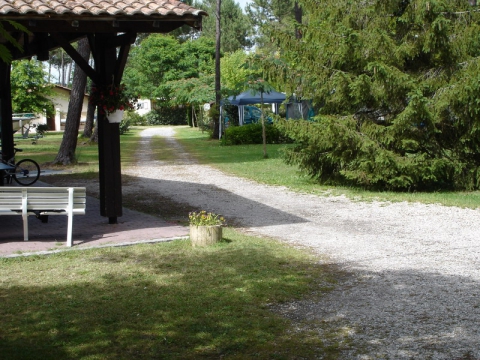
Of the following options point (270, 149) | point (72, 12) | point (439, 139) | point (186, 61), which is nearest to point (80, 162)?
point (270, 149)

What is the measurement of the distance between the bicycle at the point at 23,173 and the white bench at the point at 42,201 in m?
6.77

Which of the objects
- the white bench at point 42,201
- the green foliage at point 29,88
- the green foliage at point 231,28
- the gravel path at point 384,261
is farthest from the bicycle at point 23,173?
the green foliage at point 231,28

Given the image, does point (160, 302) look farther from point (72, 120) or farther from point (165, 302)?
point (72, 120)

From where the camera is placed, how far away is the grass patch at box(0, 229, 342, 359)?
15.6 ft

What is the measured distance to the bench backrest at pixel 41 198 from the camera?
847 centimetres

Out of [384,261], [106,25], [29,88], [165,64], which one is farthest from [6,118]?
[165,64]

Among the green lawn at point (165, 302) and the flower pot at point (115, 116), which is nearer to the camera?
the green lawn at point (165, 302)

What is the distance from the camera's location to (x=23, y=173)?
16422 mm

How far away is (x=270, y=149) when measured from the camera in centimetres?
2856

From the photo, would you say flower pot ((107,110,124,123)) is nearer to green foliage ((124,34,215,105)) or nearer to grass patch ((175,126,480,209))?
grass patch ((175,126,480,209))

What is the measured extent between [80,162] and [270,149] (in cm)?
874

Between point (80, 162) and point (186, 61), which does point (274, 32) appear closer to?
point (80, 162)

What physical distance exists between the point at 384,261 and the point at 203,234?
7.40 ft

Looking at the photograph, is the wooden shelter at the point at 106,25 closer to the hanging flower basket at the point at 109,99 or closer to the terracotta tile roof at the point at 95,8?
the terracotta tile roof at the point at 95,8
